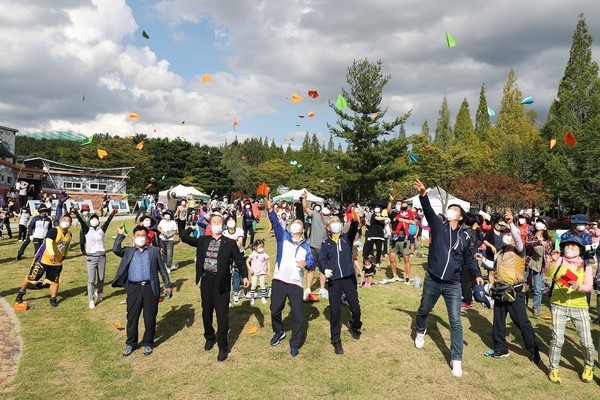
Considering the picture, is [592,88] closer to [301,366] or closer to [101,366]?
[301,366]

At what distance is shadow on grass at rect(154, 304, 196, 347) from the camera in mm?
6461

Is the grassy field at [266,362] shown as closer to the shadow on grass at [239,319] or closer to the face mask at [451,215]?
the shadow on grass at [239,319]

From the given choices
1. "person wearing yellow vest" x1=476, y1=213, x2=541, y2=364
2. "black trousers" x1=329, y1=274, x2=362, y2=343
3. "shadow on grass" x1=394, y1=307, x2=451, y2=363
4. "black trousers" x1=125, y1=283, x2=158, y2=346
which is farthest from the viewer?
"shadow on grass" x1=394, y1=307, x2=451, y2=363

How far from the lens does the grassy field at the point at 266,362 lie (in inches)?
185

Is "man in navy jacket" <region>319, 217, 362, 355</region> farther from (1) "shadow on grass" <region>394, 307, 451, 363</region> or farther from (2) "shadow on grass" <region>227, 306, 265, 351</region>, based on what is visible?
(2) "shadow on grass" <region>227, 306, 265, 351</region>

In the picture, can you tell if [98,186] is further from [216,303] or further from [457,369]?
[457,369]

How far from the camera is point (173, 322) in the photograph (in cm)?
714

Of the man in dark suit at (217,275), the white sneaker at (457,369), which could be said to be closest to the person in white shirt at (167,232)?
the man in dark suit at (217,275)

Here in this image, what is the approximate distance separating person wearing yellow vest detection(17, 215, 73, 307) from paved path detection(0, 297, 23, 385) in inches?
20.4

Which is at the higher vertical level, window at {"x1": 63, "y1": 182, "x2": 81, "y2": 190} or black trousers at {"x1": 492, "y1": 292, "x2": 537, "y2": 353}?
window at {"x1": 63, "y1": 182, "x2": 81, "y2": 190}

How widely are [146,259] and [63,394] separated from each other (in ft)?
6.59

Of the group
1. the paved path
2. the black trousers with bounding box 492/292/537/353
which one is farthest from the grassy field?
the black trousers with bounding box 492/292/537/353

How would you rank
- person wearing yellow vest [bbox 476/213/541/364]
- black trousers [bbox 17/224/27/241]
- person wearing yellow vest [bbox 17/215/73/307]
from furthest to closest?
black trousers [bbox 17/224/27/241], person wearing yellow vest [bbox 17/215/73/307], person wearing yellow vest [bbox 476/213/541/364]

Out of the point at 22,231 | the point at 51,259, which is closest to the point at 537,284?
the point at 51,259
